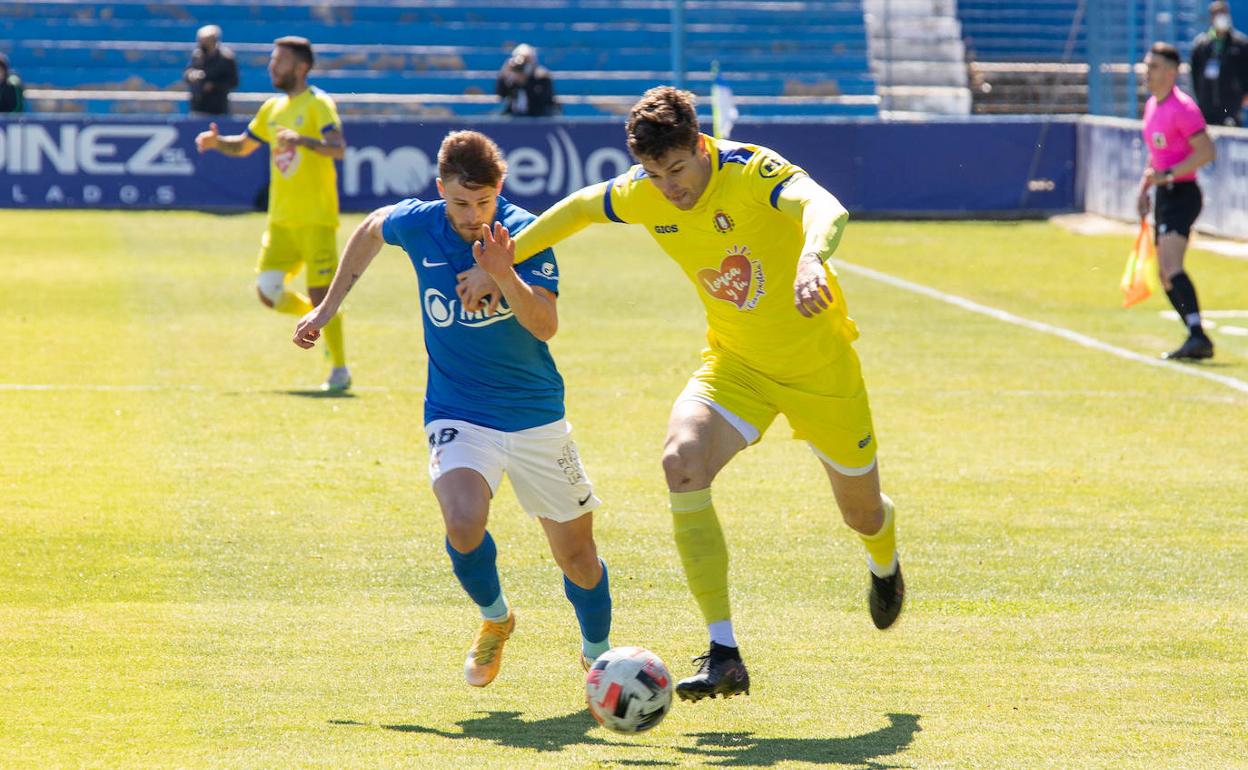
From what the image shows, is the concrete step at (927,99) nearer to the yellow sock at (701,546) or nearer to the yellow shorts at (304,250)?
the yellow shorts at (304,250)

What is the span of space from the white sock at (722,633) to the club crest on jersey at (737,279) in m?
1.22

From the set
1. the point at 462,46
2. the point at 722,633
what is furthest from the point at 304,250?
the point at 462,46

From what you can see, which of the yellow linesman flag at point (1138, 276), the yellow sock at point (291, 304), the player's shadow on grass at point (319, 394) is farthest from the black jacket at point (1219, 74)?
the player's shadow on grass at point (319, 394)

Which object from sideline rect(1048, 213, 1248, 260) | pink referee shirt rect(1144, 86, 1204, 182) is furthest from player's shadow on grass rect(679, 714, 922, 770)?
sideline rect(1048, 213, 1248, 260)

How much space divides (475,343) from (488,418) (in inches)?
10.8

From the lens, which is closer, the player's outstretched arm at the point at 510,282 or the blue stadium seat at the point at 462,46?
the player's outstretched arm at the point at 510,282

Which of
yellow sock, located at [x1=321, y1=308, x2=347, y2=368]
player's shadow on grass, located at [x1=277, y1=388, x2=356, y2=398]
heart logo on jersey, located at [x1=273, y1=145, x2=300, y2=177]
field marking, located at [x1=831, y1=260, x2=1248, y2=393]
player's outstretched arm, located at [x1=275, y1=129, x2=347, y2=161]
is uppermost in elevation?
player's outstretched arm, located at [x1=275, y1=129, x2=347, y2=161]

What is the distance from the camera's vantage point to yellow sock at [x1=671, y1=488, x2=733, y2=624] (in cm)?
645

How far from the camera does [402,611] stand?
24.6 feet

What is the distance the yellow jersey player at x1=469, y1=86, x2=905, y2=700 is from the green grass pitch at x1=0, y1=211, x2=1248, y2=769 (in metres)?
0.49

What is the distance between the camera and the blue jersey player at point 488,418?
6316 mm

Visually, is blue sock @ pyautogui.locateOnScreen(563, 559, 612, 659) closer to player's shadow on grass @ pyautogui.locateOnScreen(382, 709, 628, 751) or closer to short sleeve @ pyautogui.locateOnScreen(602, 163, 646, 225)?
player's shadow on grass @ pyautogui.locateOnScreen(382, 709, 628, 751)

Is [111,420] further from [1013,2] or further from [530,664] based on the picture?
[1013,2]

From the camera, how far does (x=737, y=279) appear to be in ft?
22.2
